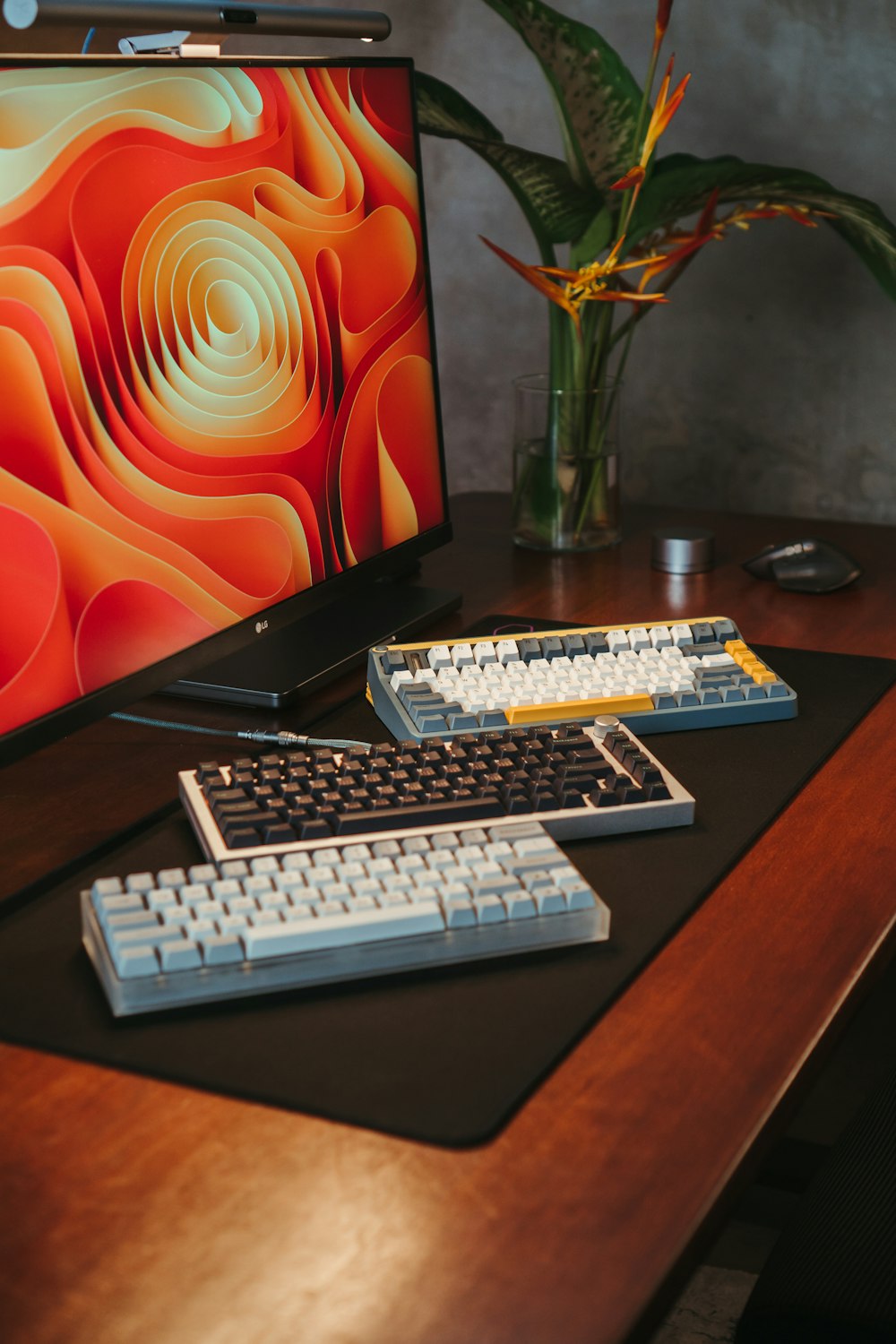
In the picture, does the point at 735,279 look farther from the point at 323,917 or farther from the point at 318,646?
the point at 323,917

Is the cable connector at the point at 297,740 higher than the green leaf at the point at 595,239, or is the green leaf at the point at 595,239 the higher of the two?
the green leaf at the point at 595,239

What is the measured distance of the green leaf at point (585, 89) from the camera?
134 cm

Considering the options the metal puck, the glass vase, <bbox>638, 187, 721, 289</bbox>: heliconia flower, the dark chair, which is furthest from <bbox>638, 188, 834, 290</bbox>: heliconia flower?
the dark chair

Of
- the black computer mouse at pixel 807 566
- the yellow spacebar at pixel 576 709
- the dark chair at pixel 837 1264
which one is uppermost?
the yellow spacebar at pixel 576 709

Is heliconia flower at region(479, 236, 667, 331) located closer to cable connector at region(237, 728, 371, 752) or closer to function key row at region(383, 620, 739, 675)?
function key row at region(383, 620, 739, 675)

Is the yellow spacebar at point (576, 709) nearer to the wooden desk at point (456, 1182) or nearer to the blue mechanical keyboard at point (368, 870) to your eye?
the blue mechanical keyboard at point (368, 870)

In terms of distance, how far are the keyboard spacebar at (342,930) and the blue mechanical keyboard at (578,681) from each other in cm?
28

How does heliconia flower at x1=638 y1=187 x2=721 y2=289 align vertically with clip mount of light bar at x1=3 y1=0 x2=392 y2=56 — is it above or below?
below

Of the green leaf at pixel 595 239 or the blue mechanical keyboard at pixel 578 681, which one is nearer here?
the blue mechanical keyboard at pixel 578 681

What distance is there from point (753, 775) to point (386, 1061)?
401 millimetres

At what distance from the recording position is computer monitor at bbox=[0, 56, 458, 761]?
85cm

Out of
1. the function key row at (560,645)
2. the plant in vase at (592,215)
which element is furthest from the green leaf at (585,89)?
the function key row at (560,645)

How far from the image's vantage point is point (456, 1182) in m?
0.56

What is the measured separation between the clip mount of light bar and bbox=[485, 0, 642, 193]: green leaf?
154 millimetres
